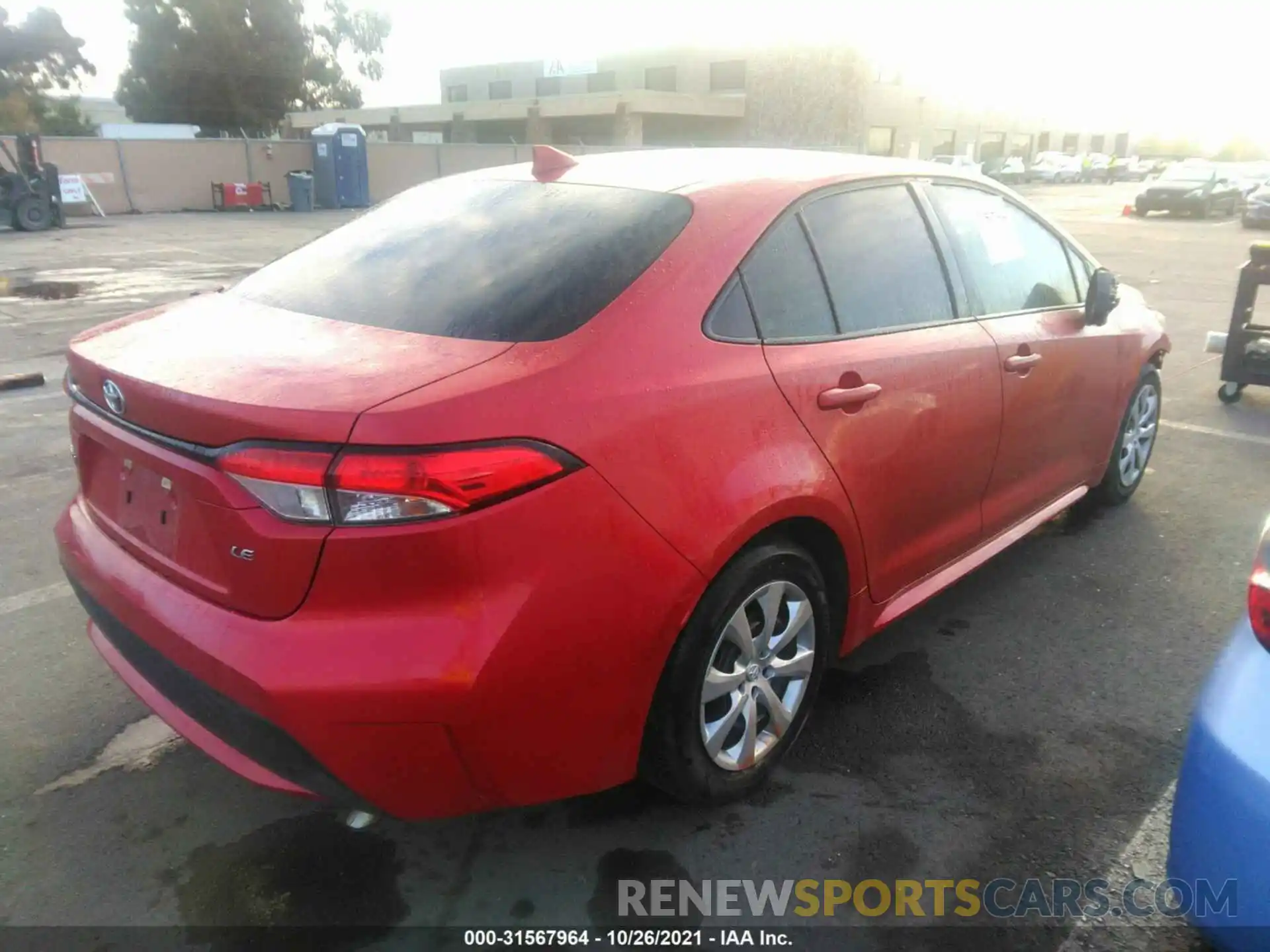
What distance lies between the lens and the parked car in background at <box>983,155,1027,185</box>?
163 feet

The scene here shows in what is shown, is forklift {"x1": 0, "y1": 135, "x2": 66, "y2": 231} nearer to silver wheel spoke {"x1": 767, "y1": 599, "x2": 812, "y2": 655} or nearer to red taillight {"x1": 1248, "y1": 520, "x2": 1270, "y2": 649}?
silver wheel spoke {"x1": 767, "y1": 599, "x2": 812, "y2": 655}

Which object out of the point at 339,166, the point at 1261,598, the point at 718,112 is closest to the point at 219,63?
the point at 339,166

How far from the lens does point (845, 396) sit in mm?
2666

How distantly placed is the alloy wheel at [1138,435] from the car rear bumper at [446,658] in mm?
3330

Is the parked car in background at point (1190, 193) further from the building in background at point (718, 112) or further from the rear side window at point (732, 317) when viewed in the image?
the rear side window at point (732, 317)

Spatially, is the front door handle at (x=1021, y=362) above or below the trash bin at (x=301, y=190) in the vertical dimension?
above

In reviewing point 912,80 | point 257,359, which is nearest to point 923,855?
point 257,359

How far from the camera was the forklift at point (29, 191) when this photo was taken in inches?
790

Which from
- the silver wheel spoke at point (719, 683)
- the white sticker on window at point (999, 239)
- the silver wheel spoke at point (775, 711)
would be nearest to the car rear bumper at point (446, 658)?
the silver wheel spoke at point (719, 683)

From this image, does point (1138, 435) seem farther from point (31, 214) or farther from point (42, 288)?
point (31, 214)

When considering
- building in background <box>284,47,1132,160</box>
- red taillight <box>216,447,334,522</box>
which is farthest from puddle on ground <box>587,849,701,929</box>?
building in background <box>284,47,1132,160</box>

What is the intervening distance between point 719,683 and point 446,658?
836mm

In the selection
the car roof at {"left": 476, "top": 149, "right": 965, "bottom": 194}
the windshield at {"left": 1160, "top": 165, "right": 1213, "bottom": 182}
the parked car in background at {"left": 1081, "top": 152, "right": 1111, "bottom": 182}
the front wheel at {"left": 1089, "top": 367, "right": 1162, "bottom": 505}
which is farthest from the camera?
the parked car in background at {"left": 1081, "top": 152, "right": 1111, "bottom": 182}

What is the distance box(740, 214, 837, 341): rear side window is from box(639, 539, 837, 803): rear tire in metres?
0.60
